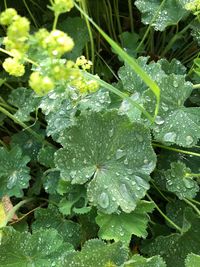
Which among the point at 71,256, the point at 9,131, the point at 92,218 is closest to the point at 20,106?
the point at 9,131

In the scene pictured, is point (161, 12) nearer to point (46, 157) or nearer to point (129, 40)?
point (129, 40)

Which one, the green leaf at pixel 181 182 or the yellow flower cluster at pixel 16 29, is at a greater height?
the yellow flower cluster at pixel 16 29

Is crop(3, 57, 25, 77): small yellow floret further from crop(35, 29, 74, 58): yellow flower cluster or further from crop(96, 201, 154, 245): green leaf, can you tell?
crop(96, 201, 154, 245): green leaf

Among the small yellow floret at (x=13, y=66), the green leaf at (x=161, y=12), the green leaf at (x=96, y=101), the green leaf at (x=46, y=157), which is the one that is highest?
the small yellow floret at (x=13, y=66)

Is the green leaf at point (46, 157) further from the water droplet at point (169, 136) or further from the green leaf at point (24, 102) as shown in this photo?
the water droplet at point (169, 136)

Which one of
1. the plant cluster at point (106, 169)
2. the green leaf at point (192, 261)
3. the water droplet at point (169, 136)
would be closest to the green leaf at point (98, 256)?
the plant cluster at point (106, 169)

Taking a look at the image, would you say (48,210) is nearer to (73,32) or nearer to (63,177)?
(63,177)
